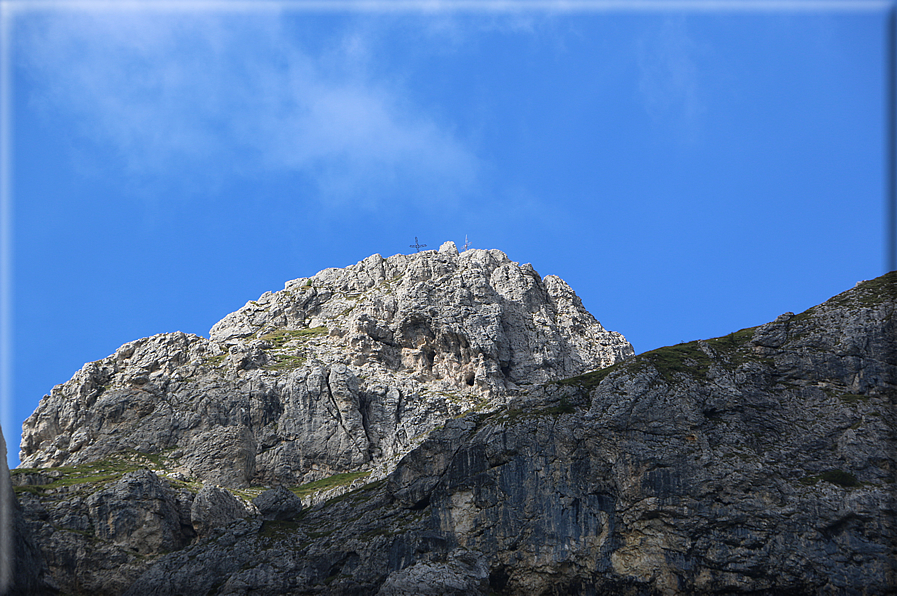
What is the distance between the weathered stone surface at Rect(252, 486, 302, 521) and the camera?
373 ft

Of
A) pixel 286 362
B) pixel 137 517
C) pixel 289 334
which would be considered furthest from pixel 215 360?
pixel 137 517

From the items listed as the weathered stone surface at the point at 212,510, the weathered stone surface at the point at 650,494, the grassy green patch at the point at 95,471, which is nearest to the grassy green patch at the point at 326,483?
the weathered stone surface at the point at 212,510

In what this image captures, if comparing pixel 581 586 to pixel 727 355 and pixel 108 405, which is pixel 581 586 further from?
pixel 108 405

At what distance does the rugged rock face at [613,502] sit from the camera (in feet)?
294

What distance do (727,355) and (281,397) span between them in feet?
254

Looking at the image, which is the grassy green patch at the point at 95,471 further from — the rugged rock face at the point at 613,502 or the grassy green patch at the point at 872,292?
the grassy green patch at the point at 872,292

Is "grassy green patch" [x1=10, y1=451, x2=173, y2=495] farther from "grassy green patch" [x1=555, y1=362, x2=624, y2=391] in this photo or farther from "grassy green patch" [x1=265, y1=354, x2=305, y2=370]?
"grassy green patch" [x1=555, y1=362, x2=624, y2=391]

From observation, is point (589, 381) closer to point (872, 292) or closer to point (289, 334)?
point (872, 292)

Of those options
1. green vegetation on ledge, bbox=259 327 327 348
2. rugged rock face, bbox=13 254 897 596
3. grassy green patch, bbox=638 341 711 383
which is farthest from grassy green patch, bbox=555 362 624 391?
green vegetation on ledge, bbox=259 327 327 348

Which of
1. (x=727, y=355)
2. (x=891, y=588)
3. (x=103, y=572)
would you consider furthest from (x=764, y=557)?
(x=103, y=572)

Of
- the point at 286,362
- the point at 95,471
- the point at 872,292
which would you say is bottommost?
the point at 95,471

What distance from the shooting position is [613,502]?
317ft

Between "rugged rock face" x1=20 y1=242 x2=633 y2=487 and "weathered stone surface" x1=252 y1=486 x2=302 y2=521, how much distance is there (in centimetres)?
1855

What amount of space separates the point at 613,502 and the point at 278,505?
149ft
